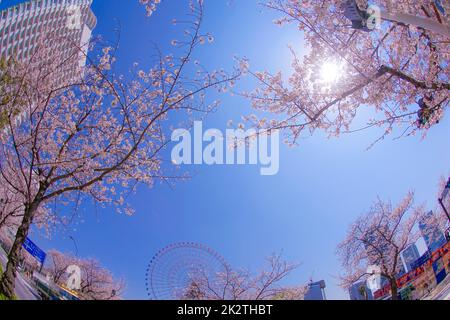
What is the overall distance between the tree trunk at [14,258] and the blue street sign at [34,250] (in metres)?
0.21

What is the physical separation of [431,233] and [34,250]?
18.7 m

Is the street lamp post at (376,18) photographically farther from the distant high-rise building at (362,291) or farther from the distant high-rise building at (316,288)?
the distant high-rise building at (362,291)

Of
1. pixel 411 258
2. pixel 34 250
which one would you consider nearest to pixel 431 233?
pixel 411 258

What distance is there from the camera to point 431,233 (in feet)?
50.3

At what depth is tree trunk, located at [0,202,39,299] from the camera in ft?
16.0

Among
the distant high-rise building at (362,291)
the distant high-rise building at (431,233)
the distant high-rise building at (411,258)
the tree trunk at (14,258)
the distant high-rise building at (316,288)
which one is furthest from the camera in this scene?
the distant high-rise building at (411,258)

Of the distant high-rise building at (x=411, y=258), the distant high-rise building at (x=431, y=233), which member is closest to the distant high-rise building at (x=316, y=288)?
the distant high-rise building at (x=431, y=233)

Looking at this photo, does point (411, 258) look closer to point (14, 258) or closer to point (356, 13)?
point (356, 13)

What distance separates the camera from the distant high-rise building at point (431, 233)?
48.2ft

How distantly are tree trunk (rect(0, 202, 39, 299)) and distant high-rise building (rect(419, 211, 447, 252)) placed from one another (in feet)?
58.3

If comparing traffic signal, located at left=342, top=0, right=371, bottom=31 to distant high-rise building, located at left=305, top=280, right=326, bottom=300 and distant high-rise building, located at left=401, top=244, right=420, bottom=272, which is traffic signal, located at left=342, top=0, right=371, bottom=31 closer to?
distant high-rise building, located at left=305, top=280, right=326, bottom=300
